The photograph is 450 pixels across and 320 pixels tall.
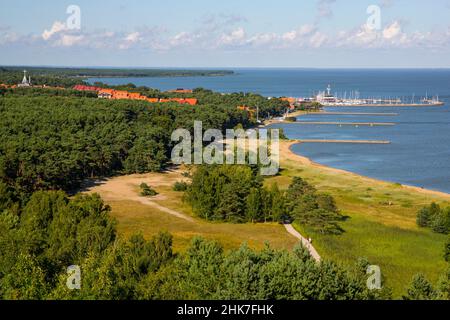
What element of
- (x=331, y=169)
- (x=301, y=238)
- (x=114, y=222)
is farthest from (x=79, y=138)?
(x=301, y=238)

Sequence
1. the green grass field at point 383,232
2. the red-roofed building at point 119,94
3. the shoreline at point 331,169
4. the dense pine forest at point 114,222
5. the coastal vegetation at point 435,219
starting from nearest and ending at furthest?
1. the dense pine forest at point 114,222
2. the green grass field at point 383,232
3. the coastal vegetation at point 435,219
4. the shoreline at point 331,169
5. the red-roofed building at point 119,94

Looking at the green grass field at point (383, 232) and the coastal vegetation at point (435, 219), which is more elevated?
the coastal vegetation at point (435, 219)

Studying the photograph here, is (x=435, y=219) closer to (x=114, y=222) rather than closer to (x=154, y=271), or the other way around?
(x=114, y=222)

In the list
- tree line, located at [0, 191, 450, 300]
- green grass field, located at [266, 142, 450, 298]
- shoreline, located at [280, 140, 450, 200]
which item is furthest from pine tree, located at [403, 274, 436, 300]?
shoreline, located at [280, 140, 450, 200]

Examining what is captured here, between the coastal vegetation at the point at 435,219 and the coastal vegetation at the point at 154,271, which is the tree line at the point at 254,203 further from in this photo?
the coastal vegetation at the point at 154,271

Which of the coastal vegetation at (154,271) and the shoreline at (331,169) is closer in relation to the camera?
the coastal vegetation at (154,271)

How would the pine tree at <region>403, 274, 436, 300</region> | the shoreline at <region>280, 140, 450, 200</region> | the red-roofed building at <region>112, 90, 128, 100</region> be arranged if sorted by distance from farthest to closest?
the red-roofed building at <region>112, 90, 128, 100</region> → the shoreline at <region>280, 140, 450, 200</region> → the pine tree at <region>403, 274, 436, 300</region>

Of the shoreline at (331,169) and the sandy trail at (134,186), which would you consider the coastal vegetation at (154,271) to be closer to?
the sandy trail at (134,186)

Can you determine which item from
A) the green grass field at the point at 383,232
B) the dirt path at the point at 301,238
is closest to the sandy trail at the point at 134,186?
the dirt path at the point at 301,238

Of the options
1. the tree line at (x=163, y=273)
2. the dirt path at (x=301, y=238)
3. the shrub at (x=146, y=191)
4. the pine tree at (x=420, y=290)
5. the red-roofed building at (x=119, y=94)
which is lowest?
the dirt path at (x=301, y=238)

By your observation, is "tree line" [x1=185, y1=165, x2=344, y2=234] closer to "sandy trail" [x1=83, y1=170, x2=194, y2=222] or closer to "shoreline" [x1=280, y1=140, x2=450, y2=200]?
"sandy trail" [x1=83, y1=170, x2=194, y2=222]

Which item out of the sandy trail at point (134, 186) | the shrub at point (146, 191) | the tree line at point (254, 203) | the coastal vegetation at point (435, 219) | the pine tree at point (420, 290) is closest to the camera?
the pine tree at point (420, 290)

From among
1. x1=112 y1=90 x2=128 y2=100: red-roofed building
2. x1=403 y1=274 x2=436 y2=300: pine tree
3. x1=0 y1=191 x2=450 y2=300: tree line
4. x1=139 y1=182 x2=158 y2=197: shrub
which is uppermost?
x1=112 y1=90 x2=128 y2=100: red-roofed building
